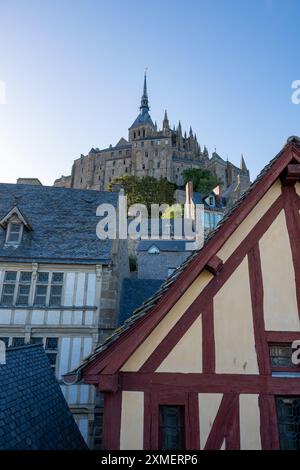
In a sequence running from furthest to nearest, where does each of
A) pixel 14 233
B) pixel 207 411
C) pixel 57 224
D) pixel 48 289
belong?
pixel 57 224
pixel 14 233
pixel 48 289
pixel 207 411

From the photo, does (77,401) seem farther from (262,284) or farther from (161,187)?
(161,187)

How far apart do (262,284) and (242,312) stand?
1.72ft

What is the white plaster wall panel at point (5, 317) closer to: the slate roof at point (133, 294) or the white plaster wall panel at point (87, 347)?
the white plaster wall panel at point (87, 347)

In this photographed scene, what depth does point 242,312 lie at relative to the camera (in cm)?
Result: 439

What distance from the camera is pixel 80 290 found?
12789 mm

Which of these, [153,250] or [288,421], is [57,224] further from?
[153,250]

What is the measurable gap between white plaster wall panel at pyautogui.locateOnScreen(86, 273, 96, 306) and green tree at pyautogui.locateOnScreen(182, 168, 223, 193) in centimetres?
5434

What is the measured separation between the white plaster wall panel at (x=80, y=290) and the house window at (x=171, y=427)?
9.04 m

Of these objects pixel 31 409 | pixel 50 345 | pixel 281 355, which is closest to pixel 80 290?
pixel 50 345

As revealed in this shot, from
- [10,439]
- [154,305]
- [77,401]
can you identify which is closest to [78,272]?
[77,401]

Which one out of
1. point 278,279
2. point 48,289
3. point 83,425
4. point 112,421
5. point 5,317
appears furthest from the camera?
point 48,289

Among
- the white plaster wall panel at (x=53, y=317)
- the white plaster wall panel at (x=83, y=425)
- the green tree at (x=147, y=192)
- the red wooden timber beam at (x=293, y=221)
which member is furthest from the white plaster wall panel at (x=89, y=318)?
the green tree at (x=147, y=192)

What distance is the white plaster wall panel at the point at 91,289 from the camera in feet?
41.3

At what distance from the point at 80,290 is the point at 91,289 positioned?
1.51 feet
